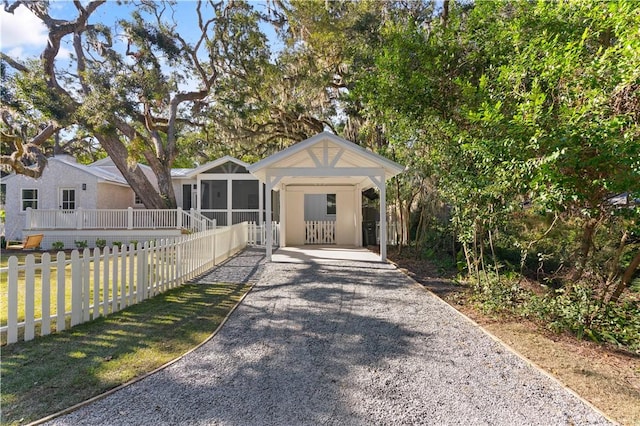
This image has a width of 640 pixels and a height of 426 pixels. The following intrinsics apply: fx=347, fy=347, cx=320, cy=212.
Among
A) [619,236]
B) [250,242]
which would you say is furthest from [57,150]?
[619,236]

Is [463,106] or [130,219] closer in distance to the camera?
[463,106]

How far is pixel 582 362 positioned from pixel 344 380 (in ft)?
8.91

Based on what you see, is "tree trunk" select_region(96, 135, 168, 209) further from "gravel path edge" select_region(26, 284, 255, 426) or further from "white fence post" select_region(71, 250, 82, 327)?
"gravel path edge" select_region(26, 284, 255, 426)

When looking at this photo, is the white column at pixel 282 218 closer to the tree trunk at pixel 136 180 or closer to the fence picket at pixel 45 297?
the tree trunk at pixel 136 180

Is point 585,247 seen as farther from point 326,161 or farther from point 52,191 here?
point 52,191

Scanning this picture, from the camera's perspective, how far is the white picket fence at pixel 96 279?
13.2 feet

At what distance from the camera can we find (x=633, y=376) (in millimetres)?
3555

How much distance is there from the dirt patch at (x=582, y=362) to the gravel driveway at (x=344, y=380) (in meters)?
0.21

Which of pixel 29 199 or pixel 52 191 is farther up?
pixel 52 191

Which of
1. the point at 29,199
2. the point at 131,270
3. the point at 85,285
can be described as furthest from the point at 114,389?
the point at 29,199

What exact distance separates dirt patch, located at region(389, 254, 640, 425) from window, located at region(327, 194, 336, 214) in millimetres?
9462

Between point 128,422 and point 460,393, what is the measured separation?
107 inches

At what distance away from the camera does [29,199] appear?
17.7 m

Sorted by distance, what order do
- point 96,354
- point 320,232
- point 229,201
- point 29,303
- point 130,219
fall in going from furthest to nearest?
point 229,201, point 130,219, point 320,232, point 29,303, point 96,354
